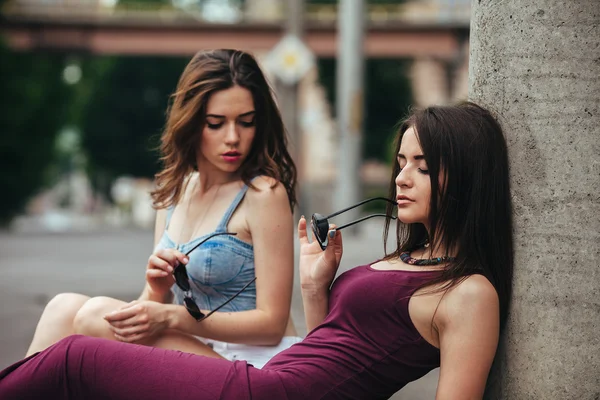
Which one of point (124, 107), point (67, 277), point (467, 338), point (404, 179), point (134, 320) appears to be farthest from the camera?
point (124, 107)

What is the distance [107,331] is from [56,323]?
0.21 metres

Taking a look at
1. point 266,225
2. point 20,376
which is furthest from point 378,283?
point 20,376

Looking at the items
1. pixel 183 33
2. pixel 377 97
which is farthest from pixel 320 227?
pixel 377 97

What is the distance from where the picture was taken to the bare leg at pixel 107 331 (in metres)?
2.72

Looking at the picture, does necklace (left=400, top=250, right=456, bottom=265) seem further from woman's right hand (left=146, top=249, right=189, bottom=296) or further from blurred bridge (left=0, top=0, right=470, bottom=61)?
blurred bridge (left=0, top=0, right=470, bottom=61)

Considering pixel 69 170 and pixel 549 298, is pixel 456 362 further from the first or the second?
pixel 69 170

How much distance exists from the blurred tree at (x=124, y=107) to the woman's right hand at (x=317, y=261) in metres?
37.9

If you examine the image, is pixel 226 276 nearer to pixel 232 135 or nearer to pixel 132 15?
pixel 232 135

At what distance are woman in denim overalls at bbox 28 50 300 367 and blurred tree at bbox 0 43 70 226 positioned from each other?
2707 centimetres

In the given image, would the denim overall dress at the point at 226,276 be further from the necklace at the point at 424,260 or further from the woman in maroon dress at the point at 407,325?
the necklace at the point at 424,260

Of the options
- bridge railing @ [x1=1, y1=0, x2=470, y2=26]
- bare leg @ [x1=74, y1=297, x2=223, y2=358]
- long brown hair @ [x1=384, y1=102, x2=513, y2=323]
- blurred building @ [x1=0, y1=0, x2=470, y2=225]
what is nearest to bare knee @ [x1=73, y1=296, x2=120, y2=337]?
bare leg @ [x1=74, y1=297, x2=223, y2=358]

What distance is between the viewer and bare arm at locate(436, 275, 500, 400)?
6.81 ft

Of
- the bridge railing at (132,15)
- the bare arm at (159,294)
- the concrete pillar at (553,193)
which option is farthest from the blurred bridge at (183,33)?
the concrete pillar at (553,193)

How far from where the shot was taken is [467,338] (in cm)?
210
